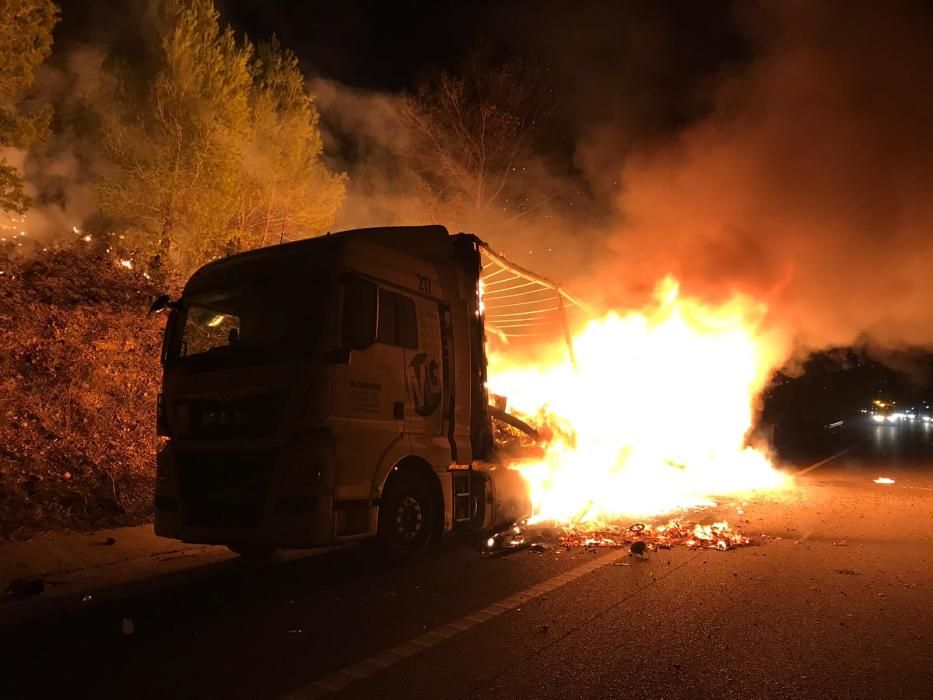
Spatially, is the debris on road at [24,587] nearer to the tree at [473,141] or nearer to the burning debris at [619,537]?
the burning debris at [619,537]

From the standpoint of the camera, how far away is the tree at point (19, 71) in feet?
35.3

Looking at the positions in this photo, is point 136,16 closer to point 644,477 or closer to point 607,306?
point 607,306

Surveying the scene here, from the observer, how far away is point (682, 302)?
477 inches

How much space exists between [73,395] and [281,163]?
27.3 ft

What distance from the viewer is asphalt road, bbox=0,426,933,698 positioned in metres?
3.19

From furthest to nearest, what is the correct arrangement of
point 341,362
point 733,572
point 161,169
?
point 161,169 → point 733,572 → point 341,362

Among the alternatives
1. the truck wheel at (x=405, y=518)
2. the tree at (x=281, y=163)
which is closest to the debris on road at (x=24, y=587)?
the truck wheel at (x=405, y=518)

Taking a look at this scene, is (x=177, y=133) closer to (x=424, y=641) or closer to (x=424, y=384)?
(x=424, y=384)

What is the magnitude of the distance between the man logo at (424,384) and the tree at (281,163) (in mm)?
10308

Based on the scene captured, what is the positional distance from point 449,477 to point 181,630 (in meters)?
2.69

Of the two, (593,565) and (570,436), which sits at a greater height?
Result: (570,436)

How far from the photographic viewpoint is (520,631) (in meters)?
3.93

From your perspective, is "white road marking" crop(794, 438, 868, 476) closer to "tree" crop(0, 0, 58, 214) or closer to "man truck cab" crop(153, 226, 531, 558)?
"man truck cab" crop(153, 226, 531, 558)

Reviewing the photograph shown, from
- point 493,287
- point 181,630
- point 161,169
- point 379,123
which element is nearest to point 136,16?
point 161,169
